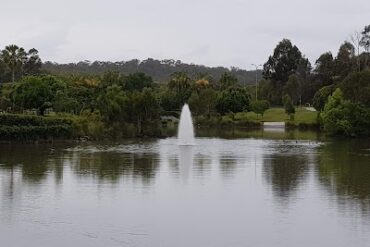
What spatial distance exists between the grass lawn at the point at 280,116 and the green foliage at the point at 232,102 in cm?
128

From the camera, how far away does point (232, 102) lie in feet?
323

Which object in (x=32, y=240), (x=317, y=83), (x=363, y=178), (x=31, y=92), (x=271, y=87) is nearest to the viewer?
(x=32, y=240)

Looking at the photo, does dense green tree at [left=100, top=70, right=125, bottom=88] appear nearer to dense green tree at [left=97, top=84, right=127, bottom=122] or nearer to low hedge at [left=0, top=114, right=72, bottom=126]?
dense green tree at [left=97, top=84, right=127, bottom=122]

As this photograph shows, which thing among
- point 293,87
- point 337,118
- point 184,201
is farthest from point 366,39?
point 184,201

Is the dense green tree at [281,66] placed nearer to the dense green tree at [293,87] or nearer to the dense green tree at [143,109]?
the dense green tree at [293,87]

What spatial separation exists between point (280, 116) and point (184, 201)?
257 ft

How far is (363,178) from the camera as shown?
29.2 m

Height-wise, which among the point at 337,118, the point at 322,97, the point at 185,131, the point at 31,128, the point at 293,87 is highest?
the point at 293,87

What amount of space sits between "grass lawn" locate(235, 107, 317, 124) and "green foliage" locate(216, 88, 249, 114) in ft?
4.19

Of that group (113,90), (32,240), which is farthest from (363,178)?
(113,90)

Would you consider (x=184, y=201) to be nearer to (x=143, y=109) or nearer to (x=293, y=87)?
(x=143, y=109)

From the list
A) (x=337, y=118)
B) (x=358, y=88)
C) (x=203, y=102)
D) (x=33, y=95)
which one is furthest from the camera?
(x=203, y=102)

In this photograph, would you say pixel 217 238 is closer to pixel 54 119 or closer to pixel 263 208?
pixel 263 208

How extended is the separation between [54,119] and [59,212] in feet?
118
